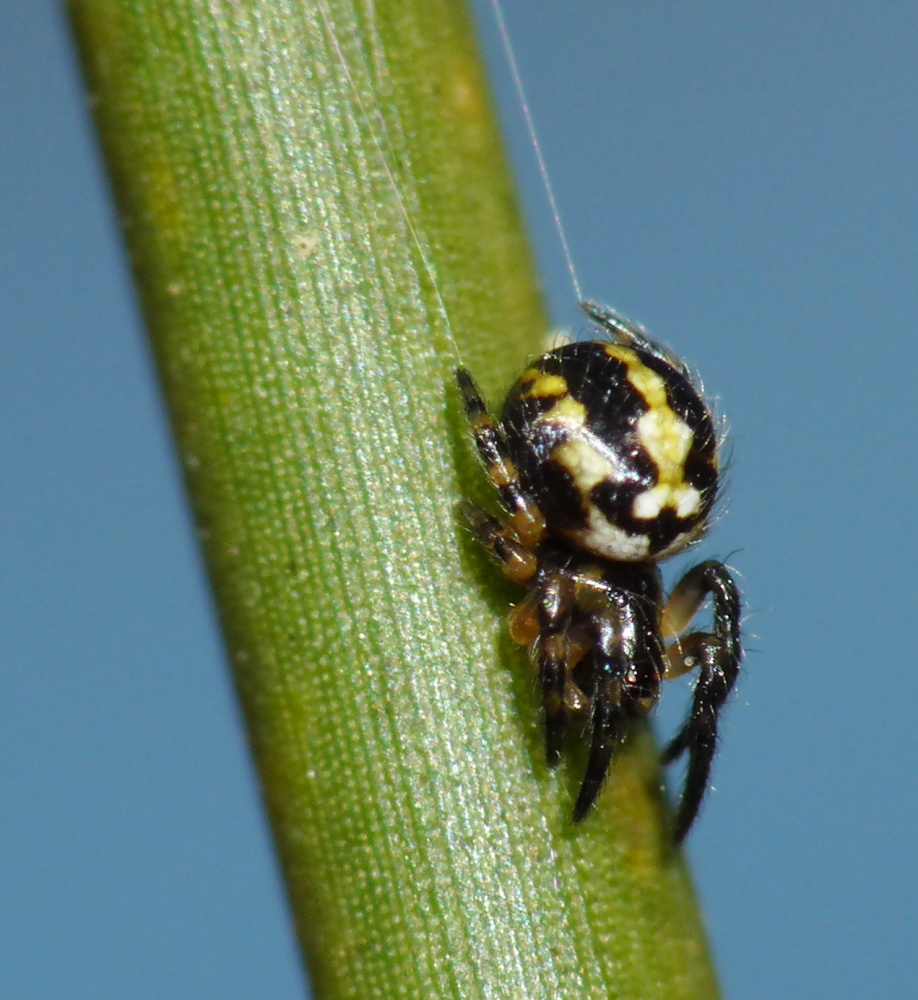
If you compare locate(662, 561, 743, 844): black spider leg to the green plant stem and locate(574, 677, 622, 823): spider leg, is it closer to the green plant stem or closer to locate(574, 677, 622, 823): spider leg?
locate(574, 677, 622, 823): spider leg

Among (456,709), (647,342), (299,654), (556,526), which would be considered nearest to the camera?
(299,654)

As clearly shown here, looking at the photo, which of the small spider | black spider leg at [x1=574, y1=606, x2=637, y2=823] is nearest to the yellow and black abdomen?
the small spider

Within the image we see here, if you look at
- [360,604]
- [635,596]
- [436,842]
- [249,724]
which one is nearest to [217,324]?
[360,604]

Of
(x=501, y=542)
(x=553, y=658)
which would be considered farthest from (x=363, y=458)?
(x=553, y=658)

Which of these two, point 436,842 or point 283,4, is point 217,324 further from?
point 436,842

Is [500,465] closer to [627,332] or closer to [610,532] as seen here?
[610,532]

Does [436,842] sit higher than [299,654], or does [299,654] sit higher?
[299,654]
